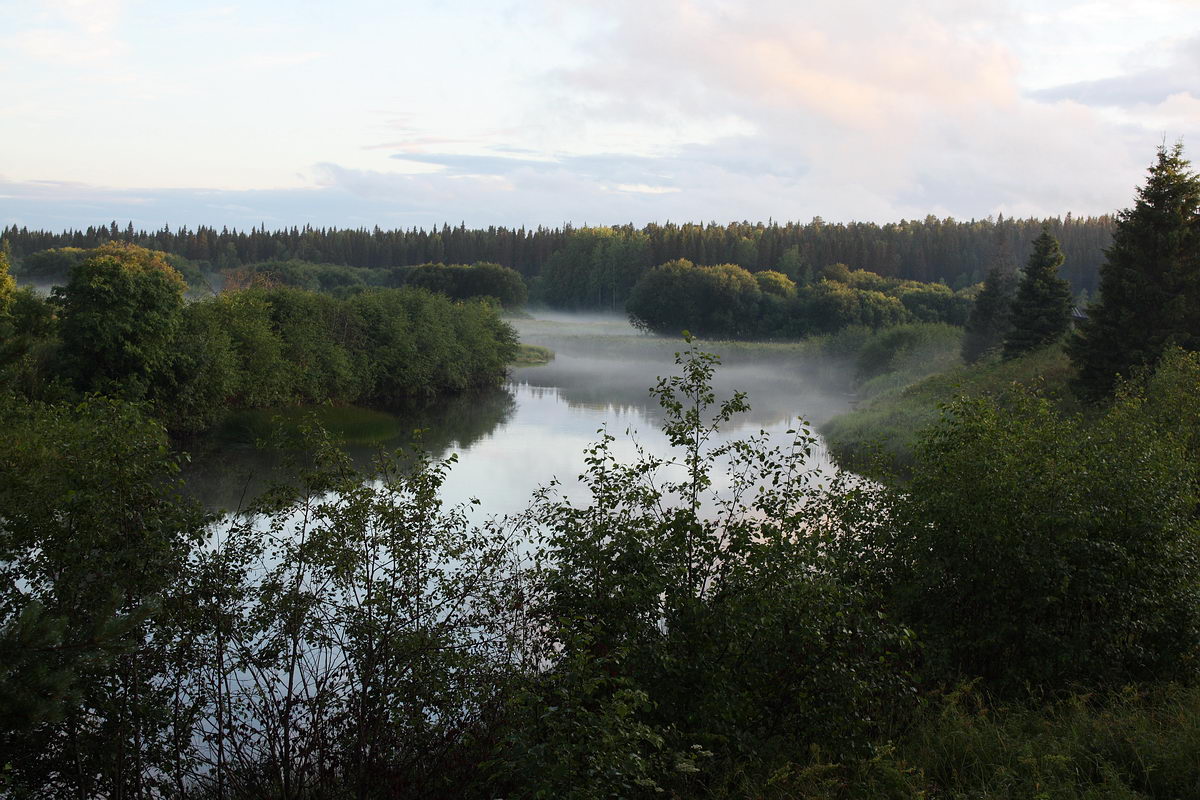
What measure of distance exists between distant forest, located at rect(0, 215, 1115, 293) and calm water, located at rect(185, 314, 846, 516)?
31.2 m

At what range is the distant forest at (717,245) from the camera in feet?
404

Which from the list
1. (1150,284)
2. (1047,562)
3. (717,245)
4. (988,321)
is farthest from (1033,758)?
(717,245)

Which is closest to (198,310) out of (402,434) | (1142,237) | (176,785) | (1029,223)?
(402,434)

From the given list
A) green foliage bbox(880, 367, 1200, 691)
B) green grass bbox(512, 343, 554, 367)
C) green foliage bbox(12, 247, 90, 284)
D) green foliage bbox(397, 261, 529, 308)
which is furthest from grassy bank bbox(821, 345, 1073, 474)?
green foliage bbox(12, 247, 90, 284)

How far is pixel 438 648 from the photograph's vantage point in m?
9.40

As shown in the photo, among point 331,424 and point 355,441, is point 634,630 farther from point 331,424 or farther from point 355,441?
point 331,424

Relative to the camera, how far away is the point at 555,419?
46469 mm

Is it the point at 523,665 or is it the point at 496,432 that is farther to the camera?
the point at 496,432

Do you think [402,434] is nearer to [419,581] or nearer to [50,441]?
[50,441]

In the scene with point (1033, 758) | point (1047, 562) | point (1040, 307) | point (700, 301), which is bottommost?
point (1033, 758)

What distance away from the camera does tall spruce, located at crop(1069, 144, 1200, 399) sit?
98.2 ft

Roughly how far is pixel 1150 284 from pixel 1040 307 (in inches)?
610

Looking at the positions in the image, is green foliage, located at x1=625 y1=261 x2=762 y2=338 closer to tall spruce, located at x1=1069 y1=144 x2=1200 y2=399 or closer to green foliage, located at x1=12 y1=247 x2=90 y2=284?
tall spruce, located at x1=1069 y1=144 x2=1200 y2=399

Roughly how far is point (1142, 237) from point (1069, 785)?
2861 cm
